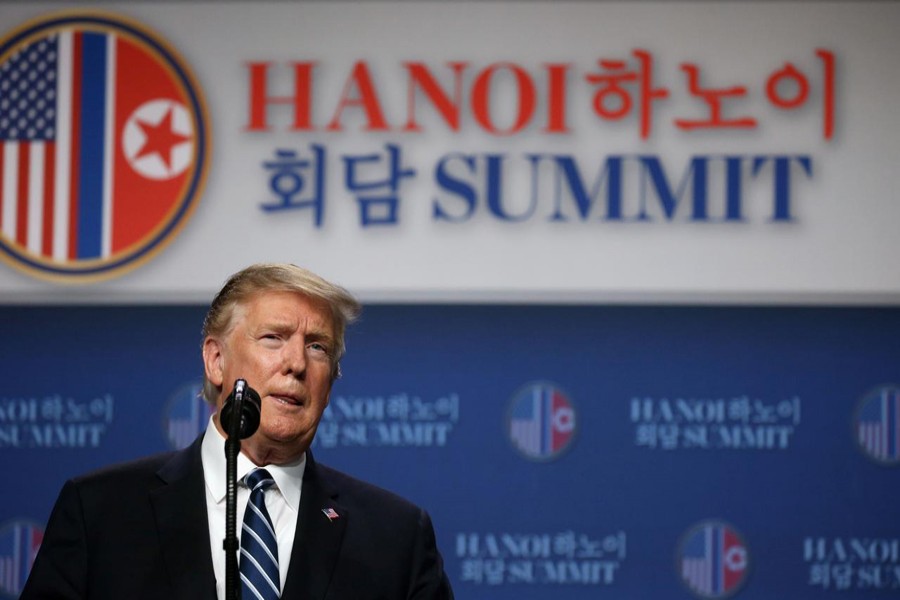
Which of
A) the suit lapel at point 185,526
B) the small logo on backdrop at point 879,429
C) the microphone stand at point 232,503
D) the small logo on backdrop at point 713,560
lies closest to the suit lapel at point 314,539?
the suit lapel at point 185,526

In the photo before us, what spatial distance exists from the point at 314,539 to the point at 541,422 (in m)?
1.97

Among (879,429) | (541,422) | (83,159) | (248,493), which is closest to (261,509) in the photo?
(248,493)

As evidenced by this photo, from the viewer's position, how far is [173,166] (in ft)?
13.3

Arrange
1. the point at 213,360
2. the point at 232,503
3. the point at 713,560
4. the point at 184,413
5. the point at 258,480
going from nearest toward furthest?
the point at 232,503 < the point at 258,480 < the point at 213,360 < the point at 713,560 < the point at 184,413

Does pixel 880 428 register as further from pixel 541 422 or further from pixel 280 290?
pixel 280 290

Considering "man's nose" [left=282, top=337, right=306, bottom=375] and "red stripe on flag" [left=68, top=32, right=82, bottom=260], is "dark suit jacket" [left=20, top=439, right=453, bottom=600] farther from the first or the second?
"red stripe on flag" [left=68, top=32, right=82, bottom=260]

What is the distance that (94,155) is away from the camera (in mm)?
4039

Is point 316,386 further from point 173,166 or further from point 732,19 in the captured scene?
point 732,19

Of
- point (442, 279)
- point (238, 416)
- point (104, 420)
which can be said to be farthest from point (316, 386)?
point (104, 420)

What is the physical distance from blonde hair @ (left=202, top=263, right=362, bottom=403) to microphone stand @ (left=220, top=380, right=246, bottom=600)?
0.40 metres

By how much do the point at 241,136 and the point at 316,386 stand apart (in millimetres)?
2131

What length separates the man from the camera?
1927 mm

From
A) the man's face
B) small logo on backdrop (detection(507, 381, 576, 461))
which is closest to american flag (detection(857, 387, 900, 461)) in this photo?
small logo on backdrop (detection(507, 381, 576, 461))

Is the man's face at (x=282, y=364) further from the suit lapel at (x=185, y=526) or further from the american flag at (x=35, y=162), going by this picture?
the american flag at (x=35, y=162)
